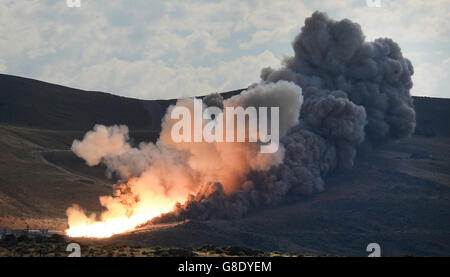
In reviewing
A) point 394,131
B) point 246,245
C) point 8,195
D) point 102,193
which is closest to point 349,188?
point 394,131

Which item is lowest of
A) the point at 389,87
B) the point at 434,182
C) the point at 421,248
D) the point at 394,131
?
the point at 421,248

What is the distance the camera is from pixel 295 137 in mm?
104750

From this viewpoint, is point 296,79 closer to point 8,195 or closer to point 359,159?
point 359,159

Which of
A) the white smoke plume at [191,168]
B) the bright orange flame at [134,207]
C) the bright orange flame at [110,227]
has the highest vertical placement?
the white smoke plume at [191,168]

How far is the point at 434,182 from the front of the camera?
111 m

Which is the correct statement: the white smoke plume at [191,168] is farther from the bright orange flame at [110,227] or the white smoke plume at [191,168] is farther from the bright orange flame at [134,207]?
the bright orange flame at [110,227]

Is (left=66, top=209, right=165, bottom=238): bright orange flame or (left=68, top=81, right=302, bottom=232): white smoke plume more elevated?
(left=68, top=81, right=302, bottom=232): white smoke plume

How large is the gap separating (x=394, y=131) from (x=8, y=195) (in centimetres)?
6784

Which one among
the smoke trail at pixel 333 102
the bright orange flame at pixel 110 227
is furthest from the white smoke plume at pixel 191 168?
the smoke trail at pixel 333 102

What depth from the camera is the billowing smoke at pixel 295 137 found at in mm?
97688

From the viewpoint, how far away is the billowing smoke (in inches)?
3846

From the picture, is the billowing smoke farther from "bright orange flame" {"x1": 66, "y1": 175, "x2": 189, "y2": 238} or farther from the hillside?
the hillside

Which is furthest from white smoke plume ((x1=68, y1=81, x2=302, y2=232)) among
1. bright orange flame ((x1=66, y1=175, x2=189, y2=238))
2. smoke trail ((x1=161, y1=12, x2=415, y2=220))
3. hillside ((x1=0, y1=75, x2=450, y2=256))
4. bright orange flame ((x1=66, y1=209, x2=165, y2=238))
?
hillside ((x1=0, y1=75, x2=450, y2=256))

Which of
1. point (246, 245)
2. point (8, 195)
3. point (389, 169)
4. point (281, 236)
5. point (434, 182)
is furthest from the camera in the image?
point (389, 169)
